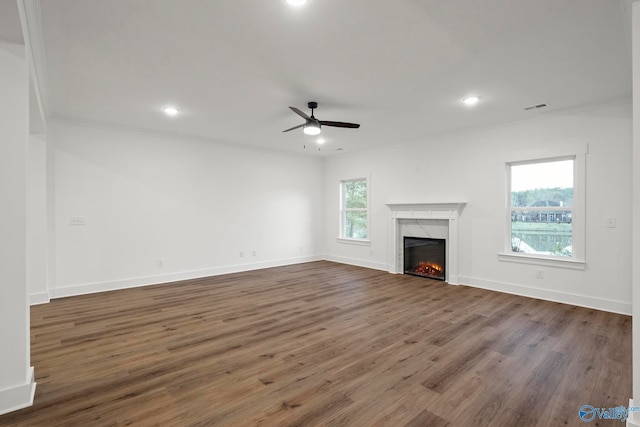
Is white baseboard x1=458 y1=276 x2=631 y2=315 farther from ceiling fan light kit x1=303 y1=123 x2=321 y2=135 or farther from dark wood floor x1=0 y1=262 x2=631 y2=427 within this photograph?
ceiling fan light kit x1=303 y1=123 x2=321 y2=135

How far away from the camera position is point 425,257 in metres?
6.15

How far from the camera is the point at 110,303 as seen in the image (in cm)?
436

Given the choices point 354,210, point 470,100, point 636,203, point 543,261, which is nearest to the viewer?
point 636,203

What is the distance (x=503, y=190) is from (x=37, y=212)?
693 centimetres

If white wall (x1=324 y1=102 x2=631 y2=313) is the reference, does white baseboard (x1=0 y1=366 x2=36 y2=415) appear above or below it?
below

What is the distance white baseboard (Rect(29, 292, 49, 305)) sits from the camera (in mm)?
4305

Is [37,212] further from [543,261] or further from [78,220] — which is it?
[543,261]

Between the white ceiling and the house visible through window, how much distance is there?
2.81 feet

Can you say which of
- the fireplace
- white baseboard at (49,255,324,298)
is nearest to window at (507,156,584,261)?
the fireplace

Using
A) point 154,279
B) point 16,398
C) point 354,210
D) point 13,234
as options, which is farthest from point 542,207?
point 154,279

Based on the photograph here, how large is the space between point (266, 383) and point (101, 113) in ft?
14.8

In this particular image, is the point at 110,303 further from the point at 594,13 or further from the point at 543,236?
the point at 543,236

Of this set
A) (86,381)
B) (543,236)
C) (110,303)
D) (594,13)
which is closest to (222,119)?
(110,303)

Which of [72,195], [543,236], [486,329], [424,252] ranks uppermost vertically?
[72,195]
